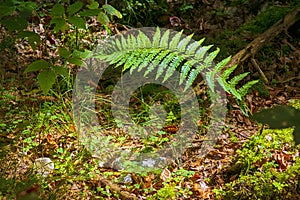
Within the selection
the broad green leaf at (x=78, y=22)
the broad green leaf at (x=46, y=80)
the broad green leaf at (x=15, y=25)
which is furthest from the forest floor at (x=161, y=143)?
the broad green leaf at (x=78, y=22)

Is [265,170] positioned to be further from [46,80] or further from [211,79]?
[46,80]

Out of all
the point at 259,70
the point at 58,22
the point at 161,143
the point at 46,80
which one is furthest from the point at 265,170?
the point at 58,22

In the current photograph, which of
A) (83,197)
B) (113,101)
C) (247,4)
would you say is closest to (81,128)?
(113,101)

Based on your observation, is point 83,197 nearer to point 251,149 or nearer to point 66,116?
point 66,116

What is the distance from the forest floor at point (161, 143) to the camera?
209 cm

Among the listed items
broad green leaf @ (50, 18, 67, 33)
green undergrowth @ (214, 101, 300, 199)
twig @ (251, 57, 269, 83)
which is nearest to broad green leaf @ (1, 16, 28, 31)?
broad green leaf @ (50, 18, 67, 33)

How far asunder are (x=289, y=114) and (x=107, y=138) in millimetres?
2078

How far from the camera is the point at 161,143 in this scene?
→ 2539 mm

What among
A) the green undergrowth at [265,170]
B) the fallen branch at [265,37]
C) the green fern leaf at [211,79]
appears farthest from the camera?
the fallen branch at [265,37]

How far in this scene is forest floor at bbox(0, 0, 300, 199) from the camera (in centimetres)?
209

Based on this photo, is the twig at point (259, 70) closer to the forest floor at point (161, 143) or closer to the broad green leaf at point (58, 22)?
the forest floor at point (161, 143)

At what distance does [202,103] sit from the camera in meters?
2.87

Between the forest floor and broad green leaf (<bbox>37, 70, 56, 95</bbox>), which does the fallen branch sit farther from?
broad green leaf (<bbox>37, 70, 56, 95</bbox>)

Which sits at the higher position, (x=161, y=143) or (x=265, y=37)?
(x=265, y=37)
